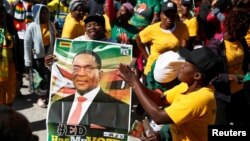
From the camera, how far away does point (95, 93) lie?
4.59m

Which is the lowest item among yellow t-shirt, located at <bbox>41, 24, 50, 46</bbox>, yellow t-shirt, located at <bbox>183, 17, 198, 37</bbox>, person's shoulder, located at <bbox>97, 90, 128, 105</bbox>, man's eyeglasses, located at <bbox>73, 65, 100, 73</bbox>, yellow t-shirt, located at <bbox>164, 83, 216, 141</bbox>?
person's shoulder, located at <bbox>97, 90, 128, 105</bbox>

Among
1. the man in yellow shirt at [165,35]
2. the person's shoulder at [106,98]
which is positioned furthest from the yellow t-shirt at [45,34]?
the person's shoulder at [106,98]

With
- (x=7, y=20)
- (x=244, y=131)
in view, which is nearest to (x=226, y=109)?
(x=244, y=131)

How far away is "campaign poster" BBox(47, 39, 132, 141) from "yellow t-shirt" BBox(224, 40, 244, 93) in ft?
3.56

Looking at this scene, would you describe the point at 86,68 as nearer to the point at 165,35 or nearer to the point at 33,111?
the point at 165,35

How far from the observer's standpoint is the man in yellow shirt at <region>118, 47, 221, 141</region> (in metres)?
3.23

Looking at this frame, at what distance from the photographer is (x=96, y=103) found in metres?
4.59

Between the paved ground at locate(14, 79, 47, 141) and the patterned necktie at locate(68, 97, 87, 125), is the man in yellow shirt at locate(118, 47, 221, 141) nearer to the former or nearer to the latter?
the patterned necktie at locate(68, 97, 87, 125)

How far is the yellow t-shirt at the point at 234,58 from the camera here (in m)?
5.02

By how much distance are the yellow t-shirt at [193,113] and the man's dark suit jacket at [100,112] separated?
1215mm

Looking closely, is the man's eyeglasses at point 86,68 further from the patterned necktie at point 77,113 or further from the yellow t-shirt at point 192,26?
the yellow t-shirt at point 192,26

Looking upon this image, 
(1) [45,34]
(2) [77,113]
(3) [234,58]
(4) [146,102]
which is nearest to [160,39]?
(3) [234,58]

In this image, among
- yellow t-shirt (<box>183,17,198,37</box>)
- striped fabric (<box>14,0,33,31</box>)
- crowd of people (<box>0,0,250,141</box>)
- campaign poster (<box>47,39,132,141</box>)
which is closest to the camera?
crowd of people (<box>0,0,250,141</box>)

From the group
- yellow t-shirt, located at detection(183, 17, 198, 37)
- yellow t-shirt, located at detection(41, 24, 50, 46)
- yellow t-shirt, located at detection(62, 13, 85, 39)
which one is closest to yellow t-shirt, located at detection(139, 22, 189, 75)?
yellow t-shirt, located at detection(62, 13, 85, 39)
